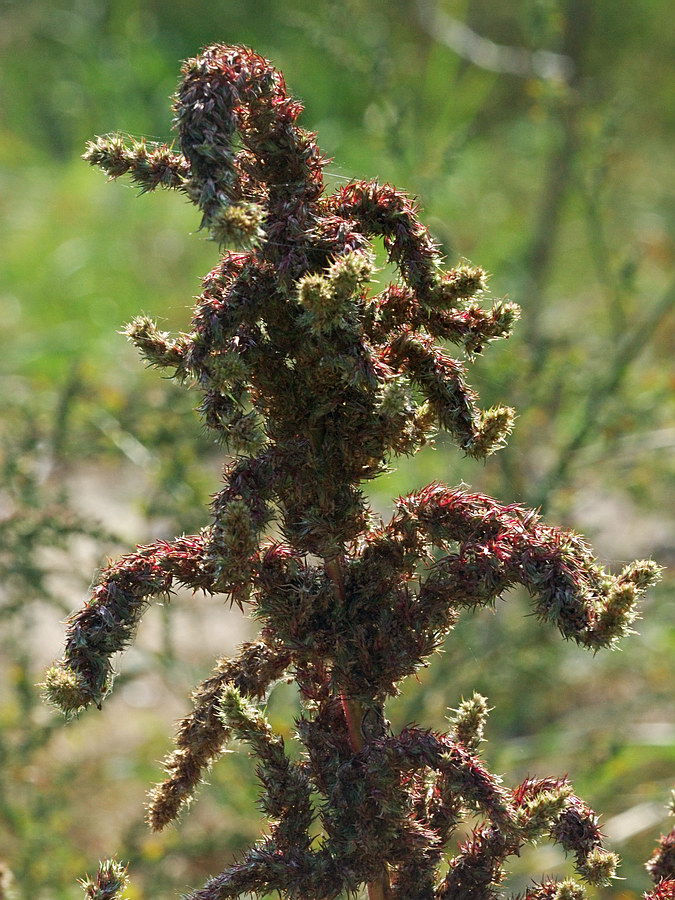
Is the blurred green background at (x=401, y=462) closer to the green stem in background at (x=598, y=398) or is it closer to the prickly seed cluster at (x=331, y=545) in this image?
the green stem in background at (x=598, y=398)

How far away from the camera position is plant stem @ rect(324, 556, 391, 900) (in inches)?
41.7

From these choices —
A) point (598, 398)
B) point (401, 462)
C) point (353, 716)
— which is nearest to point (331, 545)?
point (353, 716)

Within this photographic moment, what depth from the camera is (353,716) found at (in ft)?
3.52

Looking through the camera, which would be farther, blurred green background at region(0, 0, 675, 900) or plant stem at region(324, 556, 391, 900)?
blurred green background at region(0, 0, 675, 900)

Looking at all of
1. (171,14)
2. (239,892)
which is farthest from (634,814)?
(171,14)

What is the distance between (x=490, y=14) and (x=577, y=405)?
5.55 meters

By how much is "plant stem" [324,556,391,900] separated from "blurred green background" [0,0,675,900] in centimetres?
24

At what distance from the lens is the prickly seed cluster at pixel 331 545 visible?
0.94 metres

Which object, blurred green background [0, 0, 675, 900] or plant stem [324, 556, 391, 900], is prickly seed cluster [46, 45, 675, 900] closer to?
plant stem [324, 556, 391, 900]

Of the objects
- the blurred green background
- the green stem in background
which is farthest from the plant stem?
the green stem in background

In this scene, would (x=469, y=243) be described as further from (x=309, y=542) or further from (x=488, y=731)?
(x=309, y=542)

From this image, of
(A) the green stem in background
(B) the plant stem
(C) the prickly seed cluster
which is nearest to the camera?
(C) the prickly seed cluster

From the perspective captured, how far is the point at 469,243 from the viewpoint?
5.88 meters

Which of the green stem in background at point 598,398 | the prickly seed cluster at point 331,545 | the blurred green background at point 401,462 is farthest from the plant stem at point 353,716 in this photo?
the green stem in background at point 598,398
